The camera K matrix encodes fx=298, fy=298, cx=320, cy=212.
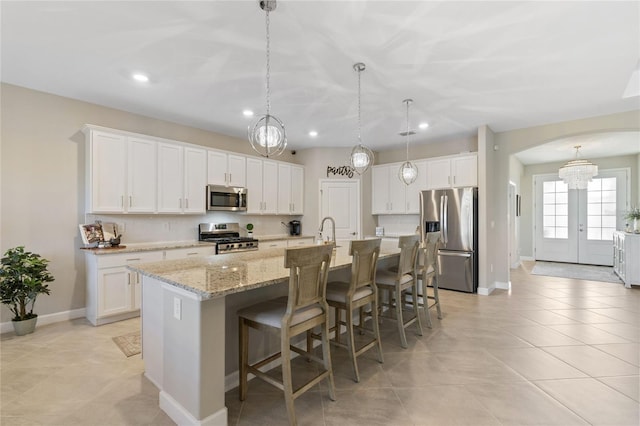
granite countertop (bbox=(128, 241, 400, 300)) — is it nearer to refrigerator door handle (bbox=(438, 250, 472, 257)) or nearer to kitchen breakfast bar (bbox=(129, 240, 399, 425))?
kitchen breakfast bar (bbox=(129, 240, 399, 425))

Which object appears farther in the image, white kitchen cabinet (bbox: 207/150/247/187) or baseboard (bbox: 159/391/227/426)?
white kitchen cabinet (bbox: 207/150/247/187)

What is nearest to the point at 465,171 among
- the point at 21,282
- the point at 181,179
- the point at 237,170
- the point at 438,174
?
the point at 438,174

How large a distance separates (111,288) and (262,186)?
2863mm

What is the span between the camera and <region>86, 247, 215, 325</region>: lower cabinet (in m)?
3.51

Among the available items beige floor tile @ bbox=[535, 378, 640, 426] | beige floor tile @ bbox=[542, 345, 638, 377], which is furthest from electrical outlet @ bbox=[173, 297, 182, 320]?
beige floor tile @ bbox=[542, 345, 638, 377]

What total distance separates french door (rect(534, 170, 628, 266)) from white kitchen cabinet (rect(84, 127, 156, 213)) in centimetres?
944

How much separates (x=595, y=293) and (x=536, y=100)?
139 inches

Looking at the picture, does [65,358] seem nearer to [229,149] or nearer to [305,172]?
[229,149]

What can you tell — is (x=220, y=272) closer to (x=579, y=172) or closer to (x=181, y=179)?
(x=181, y=179)

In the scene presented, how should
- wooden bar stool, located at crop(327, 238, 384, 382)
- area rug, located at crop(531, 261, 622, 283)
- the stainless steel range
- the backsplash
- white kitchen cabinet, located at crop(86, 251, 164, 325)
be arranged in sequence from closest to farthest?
wooden bar stool, located at crop(327, 238, 384, 382) → white kitchen cabinet, located at crop(86, 251, 164, 325) → the backsplash → the stainless steel range → area rug, located at crop(531, 261, 622, 283)

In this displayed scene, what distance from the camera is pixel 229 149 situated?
550cm

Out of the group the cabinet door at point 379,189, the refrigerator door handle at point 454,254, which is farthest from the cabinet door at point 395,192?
the refrigerator door handle at point 454,254

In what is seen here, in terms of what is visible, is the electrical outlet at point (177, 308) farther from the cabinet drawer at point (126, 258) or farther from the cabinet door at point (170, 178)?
the cabinet door at point (170, 178)

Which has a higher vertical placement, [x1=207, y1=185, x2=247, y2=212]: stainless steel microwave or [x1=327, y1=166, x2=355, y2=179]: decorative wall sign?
[x1=327, y1=166, x2=355, y2=179]: decorative wall sign
